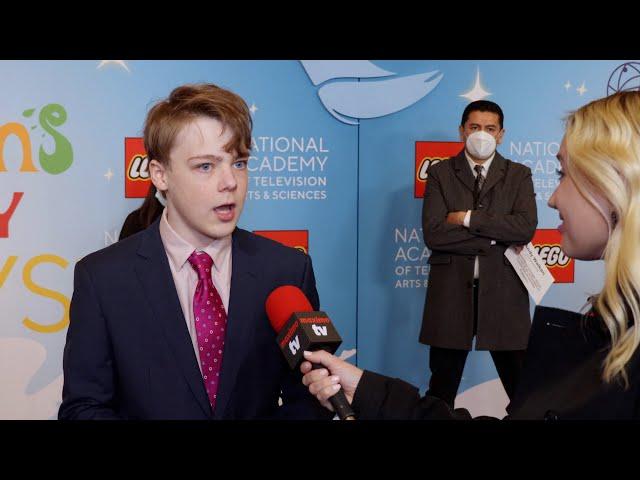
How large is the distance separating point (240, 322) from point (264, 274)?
0.47 feet

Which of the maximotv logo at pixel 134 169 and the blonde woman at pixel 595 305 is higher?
the maximotv logo at pixel 134 169

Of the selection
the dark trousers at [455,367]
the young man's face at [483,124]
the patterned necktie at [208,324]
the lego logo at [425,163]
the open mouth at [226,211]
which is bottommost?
the dark trousers at [455,367]

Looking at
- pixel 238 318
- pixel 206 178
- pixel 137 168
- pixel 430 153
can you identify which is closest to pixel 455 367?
pixel 430 153

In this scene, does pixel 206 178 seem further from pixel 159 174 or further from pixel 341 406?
pixel 341 406

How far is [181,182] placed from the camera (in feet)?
6.50

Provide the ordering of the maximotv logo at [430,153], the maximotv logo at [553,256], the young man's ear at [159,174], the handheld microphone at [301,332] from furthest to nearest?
the maximotv logo at [553,256]
the maximotv logo at [430,153]
the young man's ear at [159,174]
the handheld microphone at [301,332]

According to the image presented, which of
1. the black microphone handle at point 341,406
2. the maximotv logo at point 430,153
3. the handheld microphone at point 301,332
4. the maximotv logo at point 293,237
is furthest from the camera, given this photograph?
the maximotv logo at point 430,153

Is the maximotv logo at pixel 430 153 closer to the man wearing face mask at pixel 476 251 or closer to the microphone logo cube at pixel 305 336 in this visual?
the man wearing face mask at pixel 476 251

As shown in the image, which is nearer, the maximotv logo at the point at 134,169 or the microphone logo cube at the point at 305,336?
the microphone logo cube at the point at 305,336

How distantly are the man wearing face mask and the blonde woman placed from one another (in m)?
2.58

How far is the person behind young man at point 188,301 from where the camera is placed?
1.87 metres

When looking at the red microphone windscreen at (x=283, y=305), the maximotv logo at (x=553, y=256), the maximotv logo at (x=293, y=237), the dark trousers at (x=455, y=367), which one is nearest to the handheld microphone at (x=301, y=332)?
the red microphone windscreen at (x=283, y=305)

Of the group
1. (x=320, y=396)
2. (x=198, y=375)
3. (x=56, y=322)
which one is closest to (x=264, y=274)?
(x=198, y=375)

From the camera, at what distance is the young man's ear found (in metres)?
2.04
